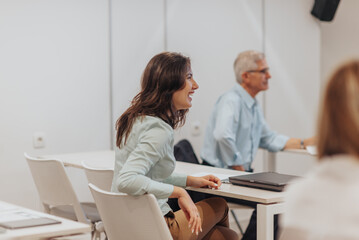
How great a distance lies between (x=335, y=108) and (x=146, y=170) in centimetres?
121

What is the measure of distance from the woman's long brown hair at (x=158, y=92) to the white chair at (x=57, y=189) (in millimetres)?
772

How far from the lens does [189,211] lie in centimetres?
234

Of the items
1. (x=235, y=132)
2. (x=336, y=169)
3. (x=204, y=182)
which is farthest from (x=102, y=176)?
(x=336, y=169)

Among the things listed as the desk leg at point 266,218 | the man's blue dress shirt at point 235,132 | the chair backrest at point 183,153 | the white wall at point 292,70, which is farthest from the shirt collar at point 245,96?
the desk leg at point 266,218

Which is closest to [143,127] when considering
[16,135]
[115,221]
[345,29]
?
[115,221]

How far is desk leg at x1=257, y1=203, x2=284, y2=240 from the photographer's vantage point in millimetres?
2369

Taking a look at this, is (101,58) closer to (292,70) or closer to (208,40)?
(208,40)

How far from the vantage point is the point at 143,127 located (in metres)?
2.39

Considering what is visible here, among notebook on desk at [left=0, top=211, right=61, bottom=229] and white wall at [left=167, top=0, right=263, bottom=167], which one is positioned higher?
white wall at [left=167, top=0, right=263, bottom=167]

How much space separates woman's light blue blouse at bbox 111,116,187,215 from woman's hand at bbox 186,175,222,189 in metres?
0.14

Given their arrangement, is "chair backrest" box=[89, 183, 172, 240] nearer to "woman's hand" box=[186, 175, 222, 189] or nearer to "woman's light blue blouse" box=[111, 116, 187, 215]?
"woman's light blue blouse" box=[111, 116, 187, 215]

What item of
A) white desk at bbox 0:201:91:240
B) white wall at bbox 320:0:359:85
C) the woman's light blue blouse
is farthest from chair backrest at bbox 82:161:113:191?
white wall at bbox 320:0:359:85

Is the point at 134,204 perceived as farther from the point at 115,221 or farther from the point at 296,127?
the point at 296,127

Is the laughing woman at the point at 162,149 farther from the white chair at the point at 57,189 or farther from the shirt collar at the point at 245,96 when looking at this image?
the shirt collar at the point at 245,96
